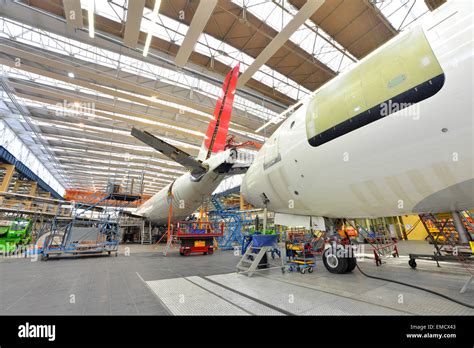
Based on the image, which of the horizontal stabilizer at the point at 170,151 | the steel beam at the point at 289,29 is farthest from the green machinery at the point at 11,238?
the steel beam at the point at 289,29

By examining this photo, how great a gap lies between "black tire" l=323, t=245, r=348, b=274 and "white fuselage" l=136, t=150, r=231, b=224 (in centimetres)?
506

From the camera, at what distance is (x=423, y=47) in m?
2.57

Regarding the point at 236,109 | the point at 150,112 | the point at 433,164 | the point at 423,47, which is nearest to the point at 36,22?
the point at 150,112

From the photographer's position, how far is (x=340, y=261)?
5973 mm

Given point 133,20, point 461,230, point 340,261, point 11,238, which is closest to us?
point 461,230

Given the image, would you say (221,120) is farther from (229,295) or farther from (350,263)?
(229,295)

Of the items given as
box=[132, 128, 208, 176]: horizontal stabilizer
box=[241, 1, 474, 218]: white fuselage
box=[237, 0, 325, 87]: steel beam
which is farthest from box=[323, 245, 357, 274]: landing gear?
box=[237, 0, 325, 87]: steel beam

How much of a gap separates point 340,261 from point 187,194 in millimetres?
9863

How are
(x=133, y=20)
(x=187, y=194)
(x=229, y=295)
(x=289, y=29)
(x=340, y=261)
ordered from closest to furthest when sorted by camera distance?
(x=229, y=295) < (x=340, y=261) < (x=133, y=20) < (x=289, y=29) < (x=187, y=194)

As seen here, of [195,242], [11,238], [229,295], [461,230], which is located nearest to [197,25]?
[229,295]

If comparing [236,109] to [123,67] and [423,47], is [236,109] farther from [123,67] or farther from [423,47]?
[423,47]

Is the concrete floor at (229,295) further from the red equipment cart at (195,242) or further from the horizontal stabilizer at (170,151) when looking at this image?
the red equipment cart at (195,242)

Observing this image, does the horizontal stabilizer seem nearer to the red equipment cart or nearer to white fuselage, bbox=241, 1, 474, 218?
the red equipment cart

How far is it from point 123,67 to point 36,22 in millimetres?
4573
